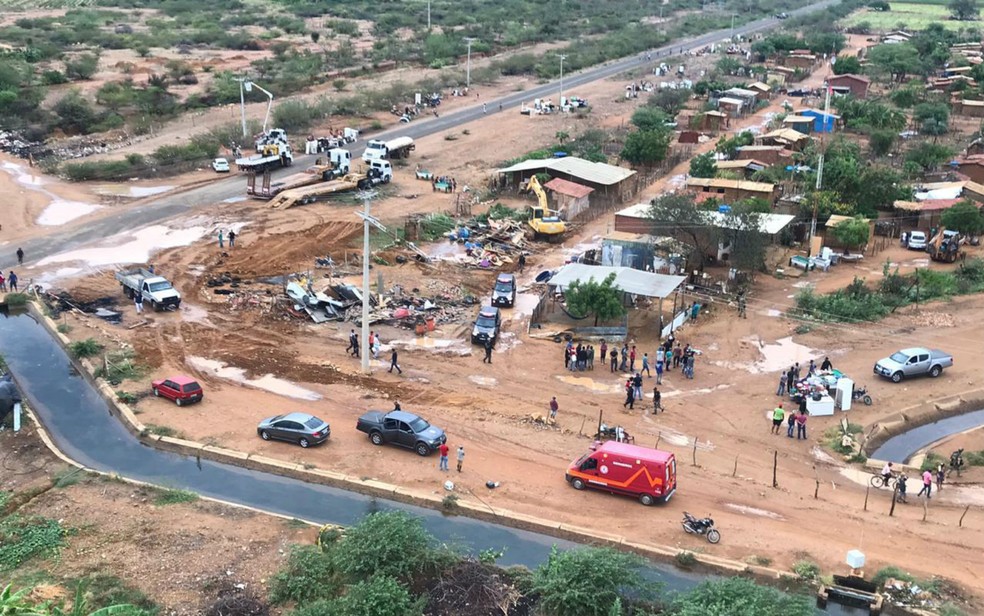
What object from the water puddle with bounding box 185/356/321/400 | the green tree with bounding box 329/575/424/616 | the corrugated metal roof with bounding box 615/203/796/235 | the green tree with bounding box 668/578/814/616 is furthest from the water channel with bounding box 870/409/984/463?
the water puddle with bounding box 185/356/321/400

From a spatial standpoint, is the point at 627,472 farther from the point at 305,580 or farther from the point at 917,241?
the point at 917,241

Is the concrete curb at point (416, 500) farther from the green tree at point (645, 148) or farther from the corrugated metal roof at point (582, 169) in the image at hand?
the green tree at point (645, 148)

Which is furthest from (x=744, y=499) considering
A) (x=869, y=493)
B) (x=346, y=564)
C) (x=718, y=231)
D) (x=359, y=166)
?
(x=359, y=166)

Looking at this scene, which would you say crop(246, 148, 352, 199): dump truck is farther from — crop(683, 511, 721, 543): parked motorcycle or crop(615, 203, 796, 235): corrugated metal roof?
crop(683, 511, 721, 543): parked motorcycle

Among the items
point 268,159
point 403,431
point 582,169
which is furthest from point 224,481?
point 268,159

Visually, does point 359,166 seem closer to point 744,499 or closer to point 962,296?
point 962,296

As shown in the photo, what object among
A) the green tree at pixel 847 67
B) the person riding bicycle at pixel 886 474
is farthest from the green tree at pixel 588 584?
the green tree at pixel 847 67
